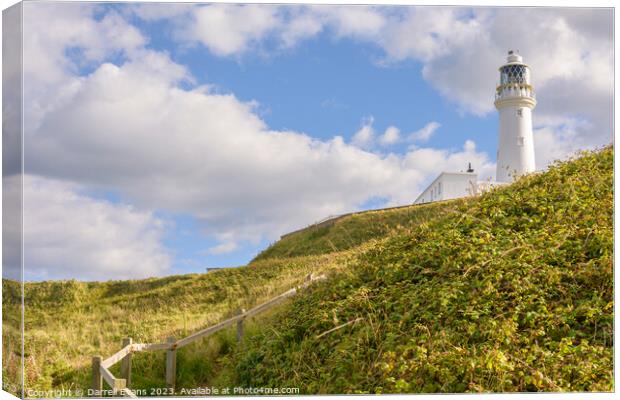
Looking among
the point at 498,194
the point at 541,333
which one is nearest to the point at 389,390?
the point at 541,333

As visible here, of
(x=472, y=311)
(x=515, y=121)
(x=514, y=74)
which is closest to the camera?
(x=472, y=311)

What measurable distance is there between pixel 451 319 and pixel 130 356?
432 cm

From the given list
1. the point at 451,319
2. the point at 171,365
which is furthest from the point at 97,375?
the point at 451,319

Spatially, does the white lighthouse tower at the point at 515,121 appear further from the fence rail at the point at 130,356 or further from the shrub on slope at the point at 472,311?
the fence rail at the point at 130,356

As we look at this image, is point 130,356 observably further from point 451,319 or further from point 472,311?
point 472,311

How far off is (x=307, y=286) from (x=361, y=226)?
15.8m

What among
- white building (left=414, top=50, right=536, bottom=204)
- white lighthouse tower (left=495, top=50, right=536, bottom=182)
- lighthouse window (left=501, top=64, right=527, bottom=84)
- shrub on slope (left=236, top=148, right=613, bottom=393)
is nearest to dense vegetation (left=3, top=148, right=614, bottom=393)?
shrub on slope (left=236, top=148, right=613, bottom=393)

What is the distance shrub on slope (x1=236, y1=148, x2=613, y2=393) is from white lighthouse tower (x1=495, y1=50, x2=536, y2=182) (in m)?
23.0

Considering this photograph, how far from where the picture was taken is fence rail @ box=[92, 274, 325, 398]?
719 cm

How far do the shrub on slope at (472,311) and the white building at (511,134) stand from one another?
22464mm

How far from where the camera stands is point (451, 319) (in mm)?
6973

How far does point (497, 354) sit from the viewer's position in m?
6.12

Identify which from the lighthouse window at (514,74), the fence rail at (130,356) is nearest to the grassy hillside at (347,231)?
the lighthouse window at (514,74)

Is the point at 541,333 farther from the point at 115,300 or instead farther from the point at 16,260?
the point at 115,300
